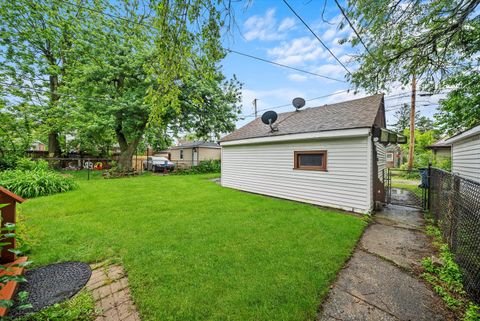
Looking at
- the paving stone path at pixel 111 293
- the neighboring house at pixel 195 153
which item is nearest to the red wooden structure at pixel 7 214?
the paving stone path at pixel 111 293

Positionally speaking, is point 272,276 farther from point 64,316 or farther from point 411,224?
point 411,224

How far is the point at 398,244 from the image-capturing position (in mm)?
3770

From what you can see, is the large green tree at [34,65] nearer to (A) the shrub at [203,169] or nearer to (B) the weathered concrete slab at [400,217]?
(A) the shrub at [203,169]

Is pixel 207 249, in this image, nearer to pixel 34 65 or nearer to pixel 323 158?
pixel 323 158

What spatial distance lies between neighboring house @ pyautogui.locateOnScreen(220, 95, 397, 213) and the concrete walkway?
6.32ft

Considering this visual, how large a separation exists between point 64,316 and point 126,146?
47.7 ft

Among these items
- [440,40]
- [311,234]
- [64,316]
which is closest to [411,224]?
[311,234]

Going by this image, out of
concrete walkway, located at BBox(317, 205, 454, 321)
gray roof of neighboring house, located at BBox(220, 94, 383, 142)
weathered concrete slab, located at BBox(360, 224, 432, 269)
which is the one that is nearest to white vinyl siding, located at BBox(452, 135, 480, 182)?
gray roof of neighboring house, located at BBox(220, 94, 383, 142)

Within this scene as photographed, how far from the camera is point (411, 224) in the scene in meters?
4.83

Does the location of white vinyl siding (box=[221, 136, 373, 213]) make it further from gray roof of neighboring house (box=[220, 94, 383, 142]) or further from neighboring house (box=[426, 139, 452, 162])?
neighboring house (box=[426, 139, 452, 162])

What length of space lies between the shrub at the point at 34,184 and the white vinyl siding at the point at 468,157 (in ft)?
48.7

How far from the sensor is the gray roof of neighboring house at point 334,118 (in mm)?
5910

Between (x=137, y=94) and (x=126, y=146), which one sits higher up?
(x=137, y=94)

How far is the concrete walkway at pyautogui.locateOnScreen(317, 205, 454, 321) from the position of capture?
2065 mm
